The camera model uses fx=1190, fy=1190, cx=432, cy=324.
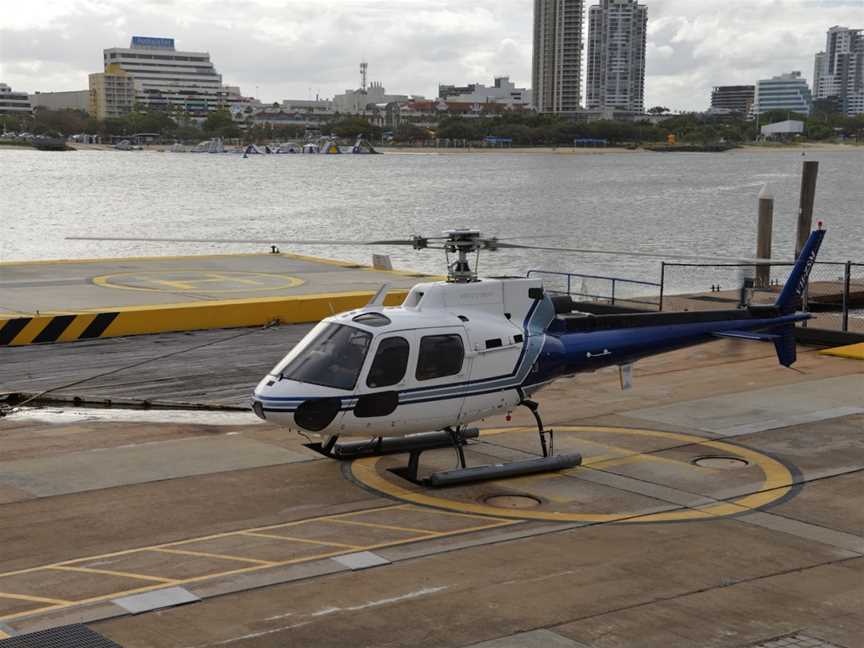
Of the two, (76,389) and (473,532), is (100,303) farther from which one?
(473,532)

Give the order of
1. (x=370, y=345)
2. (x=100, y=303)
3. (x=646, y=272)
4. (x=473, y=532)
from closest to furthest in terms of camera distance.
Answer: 1. (x=473, y=532)
2. (x=370, y=345)
3. (x=100, y=303)
4. (x=646, y=272)

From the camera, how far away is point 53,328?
25.9 m

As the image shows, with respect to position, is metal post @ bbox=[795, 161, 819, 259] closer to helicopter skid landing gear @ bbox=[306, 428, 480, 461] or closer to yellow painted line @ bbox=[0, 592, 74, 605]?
helicopter skid landing gear @ bbox=[306, 428, 480, 461]

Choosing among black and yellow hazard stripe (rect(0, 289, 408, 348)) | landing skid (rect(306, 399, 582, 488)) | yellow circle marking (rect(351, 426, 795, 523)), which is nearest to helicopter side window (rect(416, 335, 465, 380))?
landing skid (rect(306, 399, 582, 488))

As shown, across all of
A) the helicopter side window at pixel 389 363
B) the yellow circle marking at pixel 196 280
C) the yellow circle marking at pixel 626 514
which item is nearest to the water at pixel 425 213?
the yellow circle marking at pixel 196 280

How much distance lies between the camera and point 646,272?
189 ft

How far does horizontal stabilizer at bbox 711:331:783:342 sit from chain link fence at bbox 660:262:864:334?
2.52 meters

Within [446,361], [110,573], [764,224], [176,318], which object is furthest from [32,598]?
[764,224]

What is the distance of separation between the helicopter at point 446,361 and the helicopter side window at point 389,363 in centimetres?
1

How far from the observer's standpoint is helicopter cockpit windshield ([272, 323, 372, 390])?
15.0 metres

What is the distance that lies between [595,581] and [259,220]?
84.8 m

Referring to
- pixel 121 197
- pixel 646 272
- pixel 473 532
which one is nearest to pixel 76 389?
pixel 473 532

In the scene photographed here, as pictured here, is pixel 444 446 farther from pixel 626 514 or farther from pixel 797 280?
pixel 797 280

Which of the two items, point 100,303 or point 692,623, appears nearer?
point 692,623
